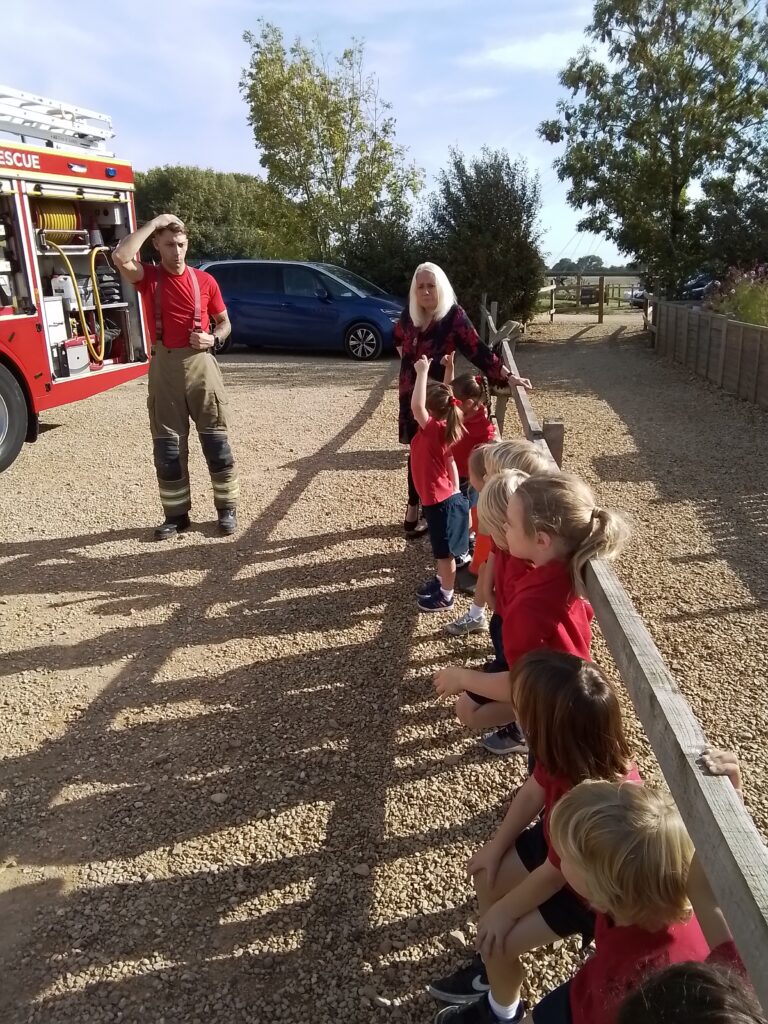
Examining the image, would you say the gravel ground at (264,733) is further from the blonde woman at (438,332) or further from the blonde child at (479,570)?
the blonde woman at (438,332)

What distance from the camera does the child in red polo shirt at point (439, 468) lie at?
13.1 feet

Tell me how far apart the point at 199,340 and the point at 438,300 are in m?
1.53

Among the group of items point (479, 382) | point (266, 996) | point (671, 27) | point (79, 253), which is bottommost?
point (266, 996)

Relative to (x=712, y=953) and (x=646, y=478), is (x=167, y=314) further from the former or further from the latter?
(x=712, y=953)

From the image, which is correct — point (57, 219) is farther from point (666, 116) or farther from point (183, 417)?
point (666, 116)

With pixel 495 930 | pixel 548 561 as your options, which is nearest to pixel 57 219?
pixel 548 561

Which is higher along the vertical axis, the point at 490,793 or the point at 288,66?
the point at 288,66

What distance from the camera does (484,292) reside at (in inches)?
625

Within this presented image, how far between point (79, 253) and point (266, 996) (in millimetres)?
7449

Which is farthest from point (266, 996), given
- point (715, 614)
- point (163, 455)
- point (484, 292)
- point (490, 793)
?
point (484, 292)

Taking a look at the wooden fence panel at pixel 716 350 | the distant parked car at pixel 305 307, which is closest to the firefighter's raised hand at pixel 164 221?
the wooden fence panel at pixel 716 350

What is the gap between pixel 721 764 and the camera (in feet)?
4.49

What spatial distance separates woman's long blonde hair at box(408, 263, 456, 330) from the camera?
14.8 feet

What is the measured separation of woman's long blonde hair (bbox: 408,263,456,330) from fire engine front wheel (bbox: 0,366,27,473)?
4.01 meters
